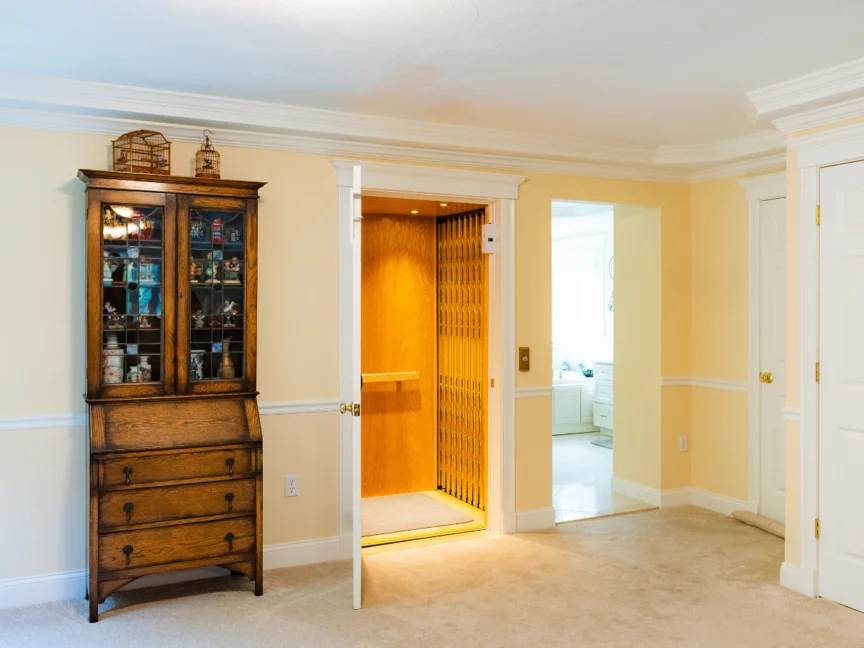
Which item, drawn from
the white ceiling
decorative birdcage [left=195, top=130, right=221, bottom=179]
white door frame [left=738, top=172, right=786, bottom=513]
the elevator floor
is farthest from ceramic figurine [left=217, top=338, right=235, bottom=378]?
white door frame [left=738, top=172, right=786, bottom=513]

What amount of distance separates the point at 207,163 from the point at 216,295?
2.21 feet

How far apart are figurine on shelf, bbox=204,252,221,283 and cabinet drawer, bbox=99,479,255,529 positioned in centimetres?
99

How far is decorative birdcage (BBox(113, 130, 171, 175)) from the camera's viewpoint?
3.60 metres

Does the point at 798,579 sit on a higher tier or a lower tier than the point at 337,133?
lower

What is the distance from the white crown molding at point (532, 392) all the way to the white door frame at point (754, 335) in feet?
4.53

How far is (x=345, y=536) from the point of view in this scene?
4246mm

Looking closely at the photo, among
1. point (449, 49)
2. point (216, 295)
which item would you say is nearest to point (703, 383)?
point (449, 49)

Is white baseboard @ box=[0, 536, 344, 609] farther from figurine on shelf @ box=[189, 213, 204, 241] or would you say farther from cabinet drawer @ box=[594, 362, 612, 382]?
cabinet drawer @ box=[594, 362, 612, 382]

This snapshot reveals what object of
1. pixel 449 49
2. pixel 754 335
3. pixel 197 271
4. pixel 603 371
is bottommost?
pixel 603 371

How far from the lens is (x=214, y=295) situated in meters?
3.71

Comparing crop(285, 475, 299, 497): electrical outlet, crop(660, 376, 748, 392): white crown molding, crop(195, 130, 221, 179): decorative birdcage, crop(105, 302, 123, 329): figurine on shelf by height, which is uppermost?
crop(195, 130, 221, 179): decorative birdcage

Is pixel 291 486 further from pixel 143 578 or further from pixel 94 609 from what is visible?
pixel 94 609

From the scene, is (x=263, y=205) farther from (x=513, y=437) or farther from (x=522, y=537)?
(x=522, y=537)

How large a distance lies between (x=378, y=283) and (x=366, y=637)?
2796 millimetres
